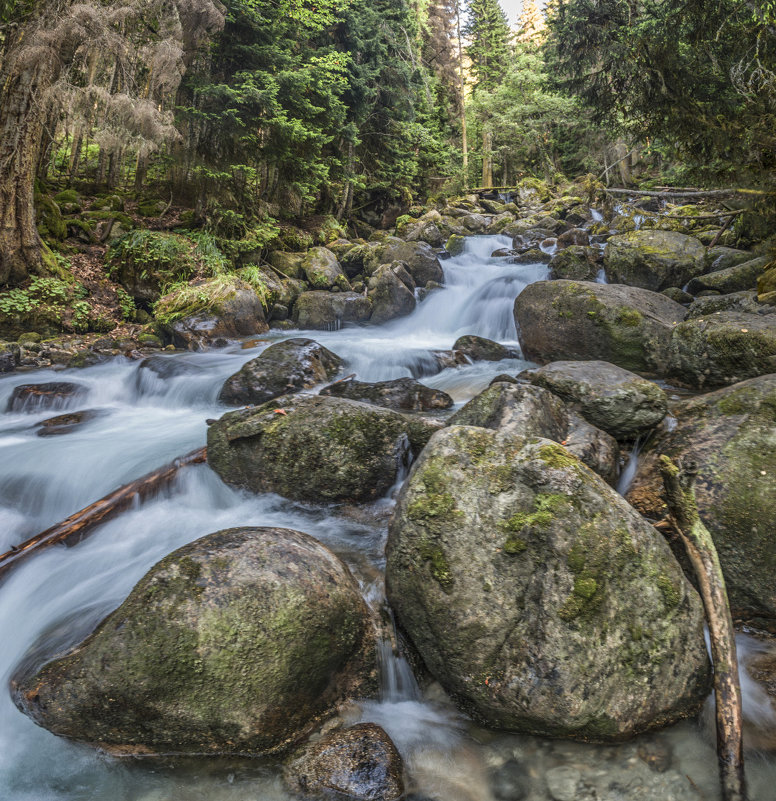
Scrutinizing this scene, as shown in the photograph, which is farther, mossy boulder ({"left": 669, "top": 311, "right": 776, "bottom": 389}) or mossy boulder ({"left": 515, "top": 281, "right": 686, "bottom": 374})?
mossy boulder ({"left": 515, "top": 281, "right": 686, "bottom": 374})

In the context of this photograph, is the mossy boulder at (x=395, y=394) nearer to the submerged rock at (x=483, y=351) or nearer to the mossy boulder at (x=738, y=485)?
the submerged rock at (x=483, y=351)

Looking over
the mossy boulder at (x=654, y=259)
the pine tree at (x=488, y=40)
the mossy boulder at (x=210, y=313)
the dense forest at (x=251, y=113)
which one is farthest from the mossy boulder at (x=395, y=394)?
the pine tree at (x=488, y=40)

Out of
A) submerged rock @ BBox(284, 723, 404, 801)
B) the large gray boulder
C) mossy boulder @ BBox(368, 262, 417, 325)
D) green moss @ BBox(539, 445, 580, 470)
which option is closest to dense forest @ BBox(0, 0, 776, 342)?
mossy boulder @ BBox(368, 262, 417, 325)

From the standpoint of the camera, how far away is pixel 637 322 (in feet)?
22.9

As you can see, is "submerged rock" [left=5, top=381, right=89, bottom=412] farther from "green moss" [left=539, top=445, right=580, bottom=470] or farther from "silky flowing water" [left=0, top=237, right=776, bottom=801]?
"green moss" [left=539, top=445, right=580, bottom=470]

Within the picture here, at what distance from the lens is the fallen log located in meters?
3.65

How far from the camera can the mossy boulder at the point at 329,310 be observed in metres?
12.3

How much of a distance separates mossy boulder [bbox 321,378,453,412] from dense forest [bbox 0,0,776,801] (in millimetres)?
51

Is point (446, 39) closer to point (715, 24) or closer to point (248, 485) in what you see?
point (715, 24)

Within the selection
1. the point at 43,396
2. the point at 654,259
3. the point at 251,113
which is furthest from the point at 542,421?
the point at 251,113

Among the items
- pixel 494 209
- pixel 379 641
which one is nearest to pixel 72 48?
pixel 379 641

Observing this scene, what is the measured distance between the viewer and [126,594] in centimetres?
351

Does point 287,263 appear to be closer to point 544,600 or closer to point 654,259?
point 654,259

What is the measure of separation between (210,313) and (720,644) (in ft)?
33.8
